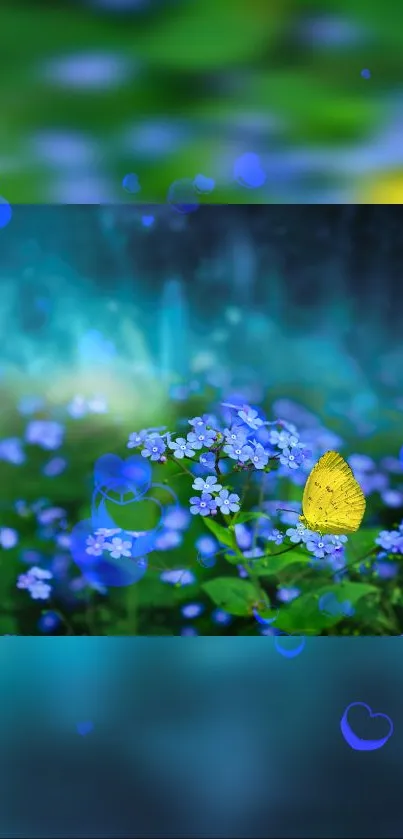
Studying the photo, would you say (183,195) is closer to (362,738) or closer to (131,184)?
(131,184)

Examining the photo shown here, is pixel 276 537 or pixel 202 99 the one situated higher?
pixel 202 99

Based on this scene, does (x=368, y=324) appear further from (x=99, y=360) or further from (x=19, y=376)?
(x=19, y=376)

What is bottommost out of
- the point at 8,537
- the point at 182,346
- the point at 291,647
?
the point at 291,647

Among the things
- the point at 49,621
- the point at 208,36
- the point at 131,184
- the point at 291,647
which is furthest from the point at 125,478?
the point at 208,36

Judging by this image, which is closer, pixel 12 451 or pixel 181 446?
pixel 181 446

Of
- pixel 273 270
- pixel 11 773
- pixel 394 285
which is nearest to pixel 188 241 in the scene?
pixel 273 270

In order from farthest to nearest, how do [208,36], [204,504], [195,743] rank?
1. [204,504]
2. [208,36]
3. [195,743]

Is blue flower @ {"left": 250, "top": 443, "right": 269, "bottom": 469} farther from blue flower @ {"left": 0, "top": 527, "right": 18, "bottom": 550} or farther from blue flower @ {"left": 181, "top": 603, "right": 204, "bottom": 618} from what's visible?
blue flower @ {"left": 0, "top": 527, "right": 18, "bottom": 550}

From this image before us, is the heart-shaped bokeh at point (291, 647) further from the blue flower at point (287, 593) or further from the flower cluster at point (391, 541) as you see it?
the flower cluster at point (391, 541)
